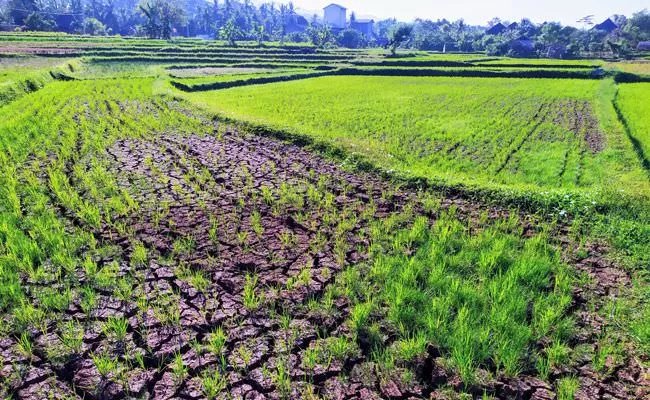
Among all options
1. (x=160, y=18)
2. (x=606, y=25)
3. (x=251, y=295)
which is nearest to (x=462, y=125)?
(x=251, y=295)

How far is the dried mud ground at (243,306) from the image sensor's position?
124 inches

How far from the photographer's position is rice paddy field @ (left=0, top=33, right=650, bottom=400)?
3.25m

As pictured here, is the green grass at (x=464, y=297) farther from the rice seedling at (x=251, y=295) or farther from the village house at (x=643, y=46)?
the village house at (x=643, y=46)

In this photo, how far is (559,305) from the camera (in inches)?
157

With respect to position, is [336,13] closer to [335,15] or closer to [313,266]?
[335,15]

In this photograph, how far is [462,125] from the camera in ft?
42.7

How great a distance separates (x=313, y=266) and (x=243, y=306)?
1.00 metres

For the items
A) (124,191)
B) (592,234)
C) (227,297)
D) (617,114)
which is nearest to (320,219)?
(227,297)

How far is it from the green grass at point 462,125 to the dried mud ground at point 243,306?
2355mm

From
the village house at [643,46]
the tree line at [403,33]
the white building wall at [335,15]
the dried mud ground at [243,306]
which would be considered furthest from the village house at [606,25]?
the white building wall at [335,15]

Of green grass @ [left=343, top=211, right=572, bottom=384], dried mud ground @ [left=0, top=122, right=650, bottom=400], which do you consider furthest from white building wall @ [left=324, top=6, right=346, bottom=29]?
green grass @ [left=343, top=211, right=572, bottom=384]

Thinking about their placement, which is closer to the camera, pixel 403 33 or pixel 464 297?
pixel 464 297

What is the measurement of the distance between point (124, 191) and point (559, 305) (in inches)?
230

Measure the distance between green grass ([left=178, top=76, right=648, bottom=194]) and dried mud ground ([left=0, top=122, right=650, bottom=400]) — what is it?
2.35 meters
